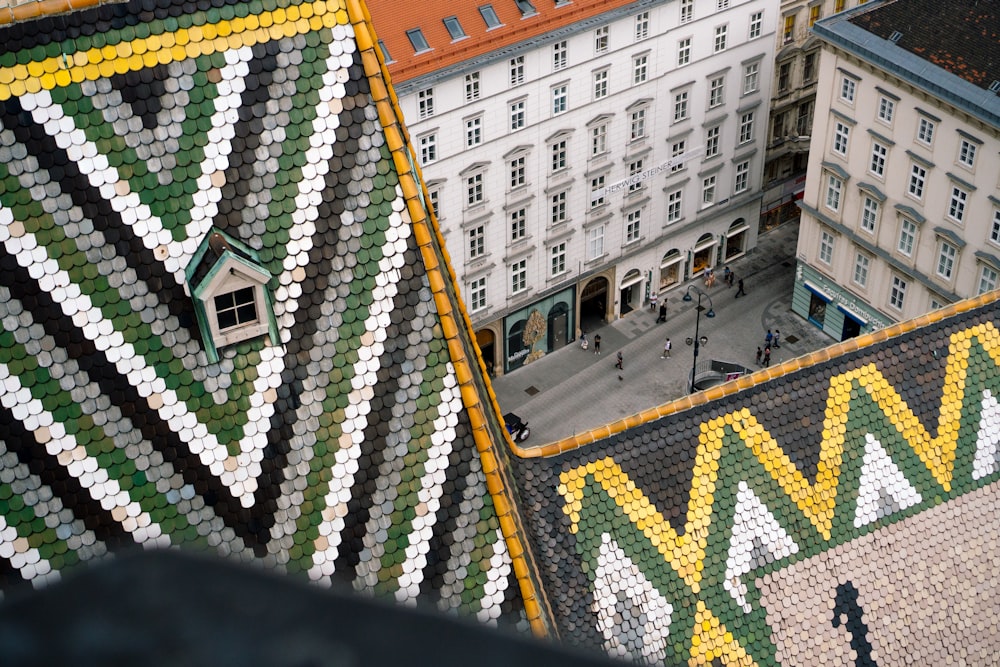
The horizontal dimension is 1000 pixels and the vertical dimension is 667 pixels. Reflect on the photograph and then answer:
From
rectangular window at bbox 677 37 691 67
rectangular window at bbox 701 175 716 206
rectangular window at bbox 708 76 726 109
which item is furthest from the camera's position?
rectangular window at bbox 701 175 716 206

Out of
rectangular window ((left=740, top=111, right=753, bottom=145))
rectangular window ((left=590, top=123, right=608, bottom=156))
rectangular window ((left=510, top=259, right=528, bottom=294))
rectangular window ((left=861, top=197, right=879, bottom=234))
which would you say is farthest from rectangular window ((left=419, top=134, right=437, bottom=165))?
rectangular window ((left=861, top=197, right=879, bottom=234))

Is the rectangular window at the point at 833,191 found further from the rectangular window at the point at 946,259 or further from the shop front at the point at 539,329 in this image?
the shop front at the point at 539,329

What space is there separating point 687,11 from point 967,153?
15696 millimetres

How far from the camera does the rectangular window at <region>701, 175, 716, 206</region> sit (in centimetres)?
7381

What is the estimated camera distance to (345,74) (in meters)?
16.6

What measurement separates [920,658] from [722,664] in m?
4.24

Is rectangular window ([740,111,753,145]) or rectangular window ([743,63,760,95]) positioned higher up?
rectangular window ([743,63,760,95])

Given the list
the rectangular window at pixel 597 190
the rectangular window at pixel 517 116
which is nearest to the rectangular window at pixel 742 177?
the rectangular window at pixel 597 190

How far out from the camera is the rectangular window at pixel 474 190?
63.4 metres

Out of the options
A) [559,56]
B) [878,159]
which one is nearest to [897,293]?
[878,159]

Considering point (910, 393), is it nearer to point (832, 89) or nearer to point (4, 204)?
point (4, 204)

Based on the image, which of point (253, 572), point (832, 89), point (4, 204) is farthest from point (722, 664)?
point (832, 89)

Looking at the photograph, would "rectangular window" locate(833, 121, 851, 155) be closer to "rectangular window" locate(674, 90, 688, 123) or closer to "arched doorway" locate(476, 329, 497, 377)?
"rectangular window" locate(674, 90, 688, 123)

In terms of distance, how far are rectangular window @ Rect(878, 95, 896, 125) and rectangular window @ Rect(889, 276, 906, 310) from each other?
821 cm
